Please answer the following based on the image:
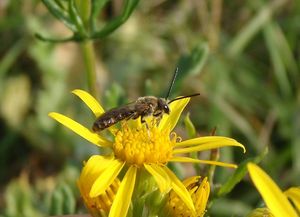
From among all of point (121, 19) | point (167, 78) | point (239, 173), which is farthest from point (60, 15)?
point (167, 78)

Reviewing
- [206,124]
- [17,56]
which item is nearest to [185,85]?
[206,124]

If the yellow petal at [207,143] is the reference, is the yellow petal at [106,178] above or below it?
below

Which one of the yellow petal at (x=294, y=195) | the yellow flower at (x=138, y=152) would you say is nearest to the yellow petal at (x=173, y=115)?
the yellow flower at (x=138, y=152)

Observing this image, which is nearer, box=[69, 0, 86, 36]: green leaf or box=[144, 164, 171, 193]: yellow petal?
box=[144, 164, 171, 193]: yellow petal

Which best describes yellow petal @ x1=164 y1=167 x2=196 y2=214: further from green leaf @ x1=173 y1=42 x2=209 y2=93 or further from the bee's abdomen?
green leaf @ x1=173 y1=42 x2=209 y2=93

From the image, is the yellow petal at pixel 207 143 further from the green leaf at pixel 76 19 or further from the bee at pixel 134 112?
the green leaf at pixel 76 19

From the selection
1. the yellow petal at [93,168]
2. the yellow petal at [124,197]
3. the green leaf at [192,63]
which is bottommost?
the yellow petal at [124,197]

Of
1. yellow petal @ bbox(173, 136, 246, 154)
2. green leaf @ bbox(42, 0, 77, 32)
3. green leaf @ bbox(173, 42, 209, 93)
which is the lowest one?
yellow petal @ bbox(173, 136, 246, 154)

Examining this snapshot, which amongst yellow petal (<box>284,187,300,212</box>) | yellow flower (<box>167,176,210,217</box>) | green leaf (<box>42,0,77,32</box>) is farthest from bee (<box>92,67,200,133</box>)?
yellow petal (<box>284,187,300,212</box>)
